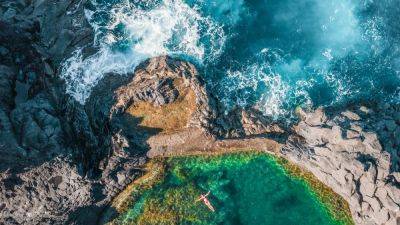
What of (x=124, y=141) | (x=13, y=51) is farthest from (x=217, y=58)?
(x=13, y=51)

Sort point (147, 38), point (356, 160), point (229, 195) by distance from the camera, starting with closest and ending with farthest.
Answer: point (356, 160), point (229, 195), point (147, 38)

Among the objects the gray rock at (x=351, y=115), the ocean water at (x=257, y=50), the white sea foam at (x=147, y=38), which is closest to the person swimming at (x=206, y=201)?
the ocean water at (x=257, y=50)

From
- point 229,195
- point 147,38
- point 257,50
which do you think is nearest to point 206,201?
point 229,195

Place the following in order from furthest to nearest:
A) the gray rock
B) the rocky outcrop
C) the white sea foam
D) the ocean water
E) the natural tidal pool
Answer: the ocean water → the white sea foam → the natural tidal pool → the gray rock → the rocky outcrop

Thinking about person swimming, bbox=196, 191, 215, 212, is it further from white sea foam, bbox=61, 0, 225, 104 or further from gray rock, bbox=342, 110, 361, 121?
gray rock, bbox=342, 110, 361, 121

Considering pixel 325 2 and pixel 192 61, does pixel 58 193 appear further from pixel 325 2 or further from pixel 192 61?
pixel 325 2

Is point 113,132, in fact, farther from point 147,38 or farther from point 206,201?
point 206,201

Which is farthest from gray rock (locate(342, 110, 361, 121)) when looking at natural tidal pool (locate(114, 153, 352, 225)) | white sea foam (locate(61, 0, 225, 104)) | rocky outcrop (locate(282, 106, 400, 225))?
white sea foam (locate(61, 0, 225, 104))
